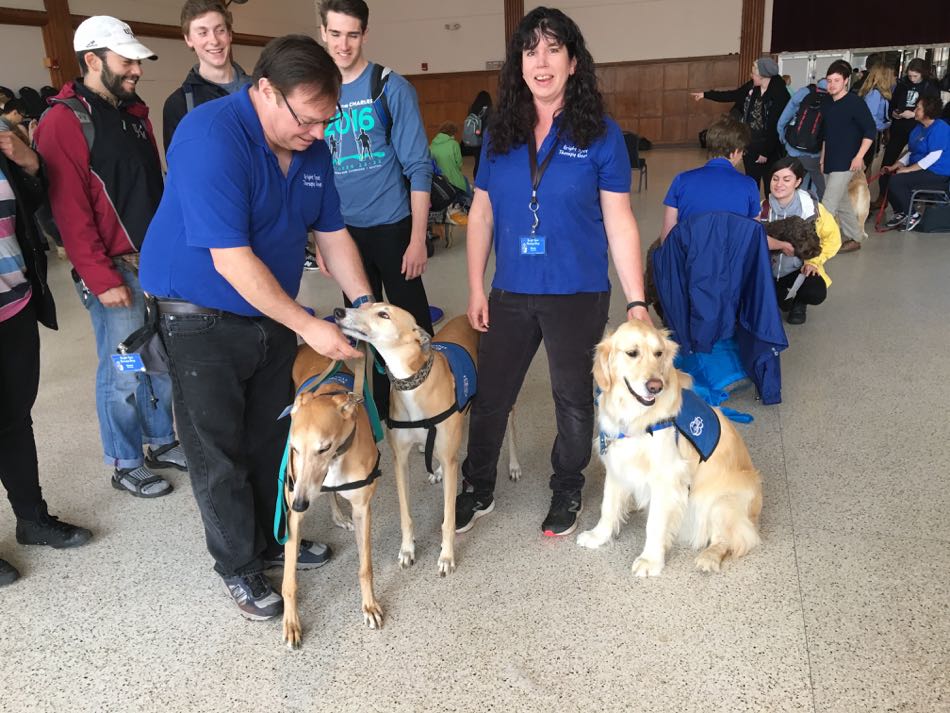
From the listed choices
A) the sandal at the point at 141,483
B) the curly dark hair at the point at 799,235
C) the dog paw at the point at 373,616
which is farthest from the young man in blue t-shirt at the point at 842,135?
the sandal at the point at 141,483

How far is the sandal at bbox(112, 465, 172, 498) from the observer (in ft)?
9.71

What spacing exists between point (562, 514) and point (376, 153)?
5.62 feet

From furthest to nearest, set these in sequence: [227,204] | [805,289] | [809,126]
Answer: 1. [809,126]
2. [805,289]
3. [227,204]

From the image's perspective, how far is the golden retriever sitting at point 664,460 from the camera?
85.9 inches

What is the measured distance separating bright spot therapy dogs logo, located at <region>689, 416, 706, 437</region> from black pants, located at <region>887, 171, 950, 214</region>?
22.6ft

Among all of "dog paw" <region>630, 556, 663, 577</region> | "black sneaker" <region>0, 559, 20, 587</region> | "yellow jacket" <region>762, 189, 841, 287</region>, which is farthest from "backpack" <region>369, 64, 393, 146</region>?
"yellow jacket" <region>762, 189, 841, 287</region>

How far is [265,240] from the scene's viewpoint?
1.87 metres

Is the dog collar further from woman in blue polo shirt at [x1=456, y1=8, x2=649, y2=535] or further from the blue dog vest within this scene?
the blue dog vest

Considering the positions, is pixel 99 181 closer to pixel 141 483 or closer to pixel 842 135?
pixel 141 483

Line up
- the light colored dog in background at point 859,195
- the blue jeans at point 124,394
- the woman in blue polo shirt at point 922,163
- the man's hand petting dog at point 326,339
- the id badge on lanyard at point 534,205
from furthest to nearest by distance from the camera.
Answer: the woman in blue polo shirt at point 922,163 → the light colored dog in background at point 859,195 → the blue jeans at point 124,394 → the id badge on lanyard at point 534,205 → the man's hand petting dog at point 326,339

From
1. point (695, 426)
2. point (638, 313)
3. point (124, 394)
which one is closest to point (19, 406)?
point (124, 394)

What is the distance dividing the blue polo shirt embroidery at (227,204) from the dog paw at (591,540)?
1.38 m

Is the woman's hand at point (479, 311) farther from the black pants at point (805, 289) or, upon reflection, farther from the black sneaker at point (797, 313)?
the black sneaker at point (797, 313)

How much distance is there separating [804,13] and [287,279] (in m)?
17.6
